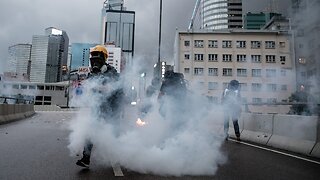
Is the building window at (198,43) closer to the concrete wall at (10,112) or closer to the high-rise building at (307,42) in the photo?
the concrete wall at (10,112)

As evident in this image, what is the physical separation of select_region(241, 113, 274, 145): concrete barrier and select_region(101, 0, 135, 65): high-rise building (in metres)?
4.63

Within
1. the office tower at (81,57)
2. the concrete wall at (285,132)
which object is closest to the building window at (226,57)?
the office tower at (81,57)

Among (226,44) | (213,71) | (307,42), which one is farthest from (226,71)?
(307,42)

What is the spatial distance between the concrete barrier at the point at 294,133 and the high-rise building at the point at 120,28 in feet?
15.1

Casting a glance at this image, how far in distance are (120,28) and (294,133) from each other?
5718 mm

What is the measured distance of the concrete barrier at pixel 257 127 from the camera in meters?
10.4

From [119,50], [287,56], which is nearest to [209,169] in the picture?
[119,50]

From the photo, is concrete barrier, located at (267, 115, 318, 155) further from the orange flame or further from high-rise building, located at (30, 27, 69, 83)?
high-rise building, located at (30, 27, 69, 83)

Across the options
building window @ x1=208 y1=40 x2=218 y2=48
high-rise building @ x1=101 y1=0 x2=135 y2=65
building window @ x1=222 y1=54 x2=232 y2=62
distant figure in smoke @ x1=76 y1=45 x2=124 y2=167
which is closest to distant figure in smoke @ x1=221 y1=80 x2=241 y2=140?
high-rise building @ x1=101 y1=0 x2=135 y2=65

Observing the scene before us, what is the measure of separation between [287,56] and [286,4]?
3482mm

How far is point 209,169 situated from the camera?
18.8 ft

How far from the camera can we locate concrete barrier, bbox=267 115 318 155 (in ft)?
26.7

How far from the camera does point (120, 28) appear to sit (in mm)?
10312

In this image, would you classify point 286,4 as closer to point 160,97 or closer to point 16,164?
point 160,97
